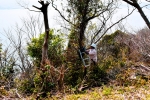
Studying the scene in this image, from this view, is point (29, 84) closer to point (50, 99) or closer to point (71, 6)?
point (50, 99)

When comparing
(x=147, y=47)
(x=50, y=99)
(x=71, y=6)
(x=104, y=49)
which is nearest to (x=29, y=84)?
(x=50, y=99)

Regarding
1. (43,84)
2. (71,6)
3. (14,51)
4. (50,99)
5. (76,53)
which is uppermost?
(14,51)

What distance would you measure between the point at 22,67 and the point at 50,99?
18849 millimetres

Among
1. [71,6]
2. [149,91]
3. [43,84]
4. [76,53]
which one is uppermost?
[71,6]

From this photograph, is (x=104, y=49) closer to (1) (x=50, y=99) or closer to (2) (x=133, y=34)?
(2) (x=133, y=34)

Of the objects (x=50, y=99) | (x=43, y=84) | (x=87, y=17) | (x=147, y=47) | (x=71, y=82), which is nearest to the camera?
(x=50, y=99)

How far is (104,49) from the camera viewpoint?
25.9 meters

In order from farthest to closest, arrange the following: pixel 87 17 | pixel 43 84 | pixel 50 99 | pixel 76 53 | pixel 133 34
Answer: pixel 133 34 → pixel 87 17 → pixel 76 53 → pixel 43 84 → pixel 50 99

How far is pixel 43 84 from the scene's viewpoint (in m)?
10.8

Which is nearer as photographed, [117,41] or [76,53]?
[76,53]

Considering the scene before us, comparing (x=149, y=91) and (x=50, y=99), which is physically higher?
(x=50, y=99)

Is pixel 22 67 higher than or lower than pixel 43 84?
higher

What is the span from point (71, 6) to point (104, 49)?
32.5 ft

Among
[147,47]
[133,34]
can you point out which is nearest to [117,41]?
[133,34]
